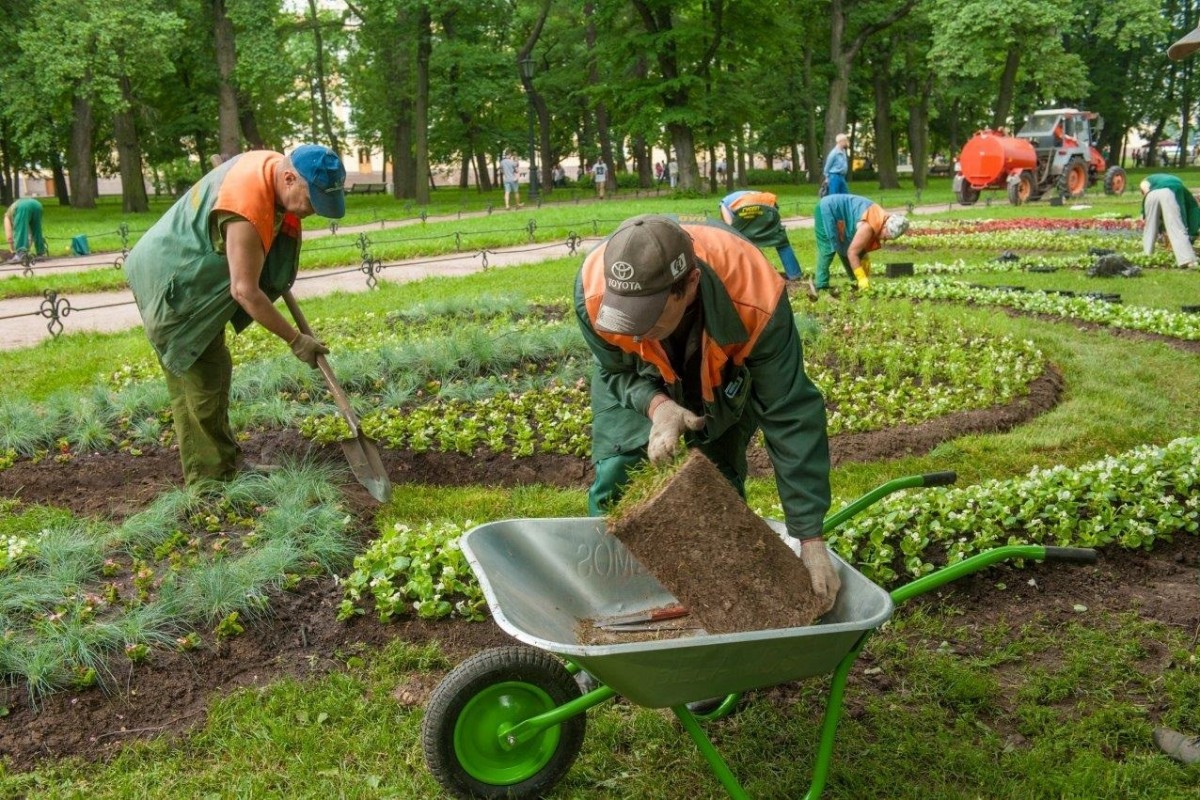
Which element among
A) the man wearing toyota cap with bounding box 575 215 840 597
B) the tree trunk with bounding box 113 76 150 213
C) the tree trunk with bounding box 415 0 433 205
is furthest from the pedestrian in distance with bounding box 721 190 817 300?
the tree trunk with bounding box 113 76 150 213

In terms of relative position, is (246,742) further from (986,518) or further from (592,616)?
(986,518)

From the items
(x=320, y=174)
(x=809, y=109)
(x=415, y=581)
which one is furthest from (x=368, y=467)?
(x=809, y=109)

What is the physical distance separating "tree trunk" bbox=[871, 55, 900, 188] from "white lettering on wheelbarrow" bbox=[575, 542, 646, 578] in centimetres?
3218

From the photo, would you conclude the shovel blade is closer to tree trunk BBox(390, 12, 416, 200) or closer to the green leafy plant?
the green leafy plant

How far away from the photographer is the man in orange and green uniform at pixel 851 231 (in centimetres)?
1021

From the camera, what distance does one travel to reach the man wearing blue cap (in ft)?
14.3

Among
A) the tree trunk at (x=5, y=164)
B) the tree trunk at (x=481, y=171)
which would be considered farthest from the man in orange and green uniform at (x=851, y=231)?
the tree trunk at (x=5, y=164)

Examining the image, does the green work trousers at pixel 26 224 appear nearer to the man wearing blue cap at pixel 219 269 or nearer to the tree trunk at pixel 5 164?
the man wearing blue cap at pixel 219 269

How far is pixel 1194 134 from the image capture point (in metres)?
52.2

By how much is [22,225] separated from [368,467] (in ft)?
43.5

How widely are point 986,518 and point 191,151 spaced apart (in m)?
38.8

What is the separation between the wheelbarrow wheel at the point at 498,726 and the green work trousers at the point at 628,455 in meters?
→ 0.56

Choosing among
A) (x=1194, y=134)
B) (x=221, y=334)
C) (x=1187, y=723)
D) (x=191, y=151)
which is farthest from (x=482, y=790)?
(x=1194, y=134)

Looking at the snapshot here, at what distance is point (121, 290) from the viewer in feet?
42.3
